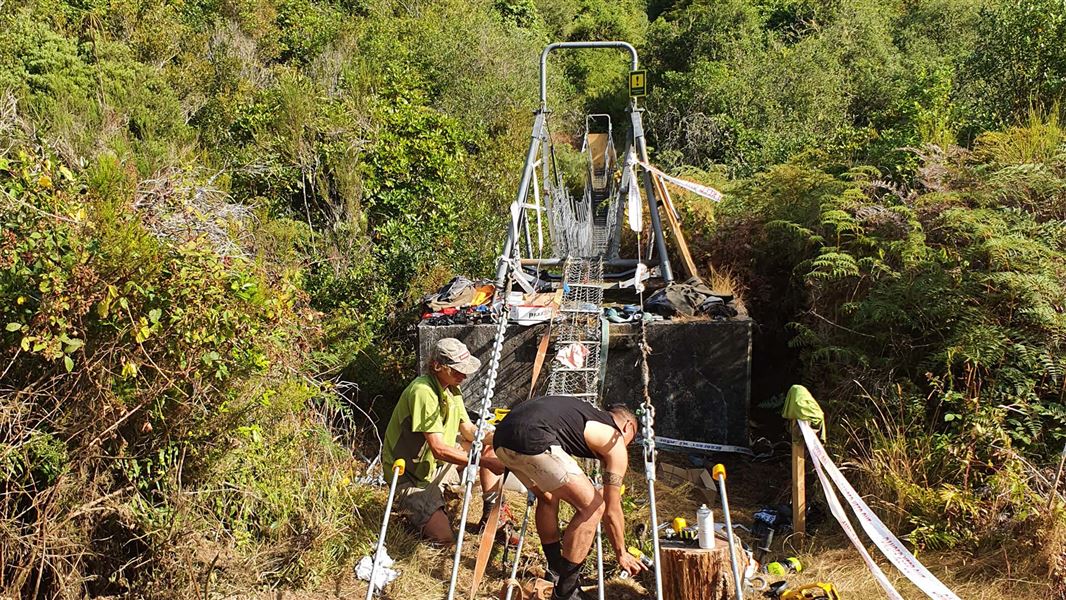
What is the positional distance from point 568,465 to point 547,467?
105 mm

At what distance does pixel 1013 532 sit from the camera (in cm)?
429

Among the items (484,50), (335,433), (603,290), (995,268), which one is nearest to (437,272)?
(603,290)

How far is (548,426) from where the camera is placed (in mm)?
4113

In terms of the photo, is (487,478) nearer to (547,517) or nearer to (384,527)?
(547,517)

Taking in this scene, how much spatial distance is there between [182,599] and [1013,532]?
4.18 m

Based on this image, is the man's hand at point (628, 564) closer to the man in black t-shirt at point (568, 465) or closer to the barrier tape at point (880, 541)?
the man in black t-shirt at point (568, 465)

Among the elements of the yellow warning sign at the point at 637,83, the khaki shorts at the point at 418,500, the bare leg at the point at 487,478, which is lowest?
the khaki shorts at the point at 418,500

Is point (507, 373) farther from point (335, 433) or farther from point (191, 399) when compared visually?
point (191, 399)

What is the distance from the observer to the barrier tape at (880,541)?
12.4 feet

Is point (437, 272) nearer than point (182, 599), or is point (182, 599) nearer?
point (182, 599)

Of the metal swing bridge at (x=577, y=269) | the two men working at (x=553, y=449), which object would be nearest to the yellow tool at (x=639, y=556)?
the two men working at (x=553, y=449)

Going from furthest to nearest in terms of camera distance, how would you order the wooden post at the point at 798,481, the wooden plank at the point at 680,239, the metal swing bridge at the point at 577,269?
1. the wooden plank at the point at 680,239
2. the metal swing bridge at the point at 577,269
3. the wooden post at the point at 798,481

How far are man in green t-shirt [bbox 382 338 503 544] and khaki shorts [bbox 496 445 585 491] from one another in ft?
1.69

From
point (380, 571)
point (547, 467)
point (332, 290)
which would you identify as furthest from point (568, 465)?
point (332, 290)
